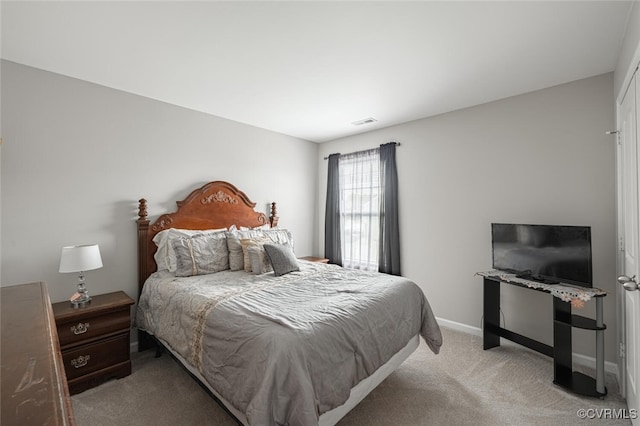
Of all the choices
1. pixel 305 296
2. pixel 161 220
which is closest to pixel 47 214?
pixel 161 220

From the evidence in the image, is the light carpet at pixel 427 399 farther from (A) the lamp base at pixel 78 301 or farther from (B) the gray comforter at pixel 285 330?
(A) the lamp base at pixel 78 301

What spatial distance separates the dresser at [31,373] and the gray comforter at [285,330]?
3.02 feet

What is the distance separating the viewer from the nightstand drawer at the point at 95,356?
2.21 m

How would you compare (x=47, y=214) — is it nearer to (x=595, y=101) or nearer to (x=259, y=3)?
(x=259, y=3)

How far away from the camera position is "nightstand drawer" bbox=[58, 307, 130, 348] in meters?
2.17

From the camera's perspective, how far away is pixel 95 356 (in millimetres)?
2312

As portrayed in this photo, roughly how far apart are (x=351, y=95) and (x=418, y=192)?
60.6 inches

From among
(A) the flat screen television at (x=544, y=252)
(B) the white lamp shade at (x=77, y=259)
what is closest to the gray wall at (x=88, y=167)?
(B) the white lamp shade at (x=77, y=259)

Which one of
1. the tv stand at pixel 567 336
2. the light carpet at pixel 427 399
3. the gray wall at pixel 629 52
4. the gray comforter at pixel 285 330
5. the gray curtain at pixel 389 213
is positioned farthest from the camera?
the gray curtain at pixel 389 213

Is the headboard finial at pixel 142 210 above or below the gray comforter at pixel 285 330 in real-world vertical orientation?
above

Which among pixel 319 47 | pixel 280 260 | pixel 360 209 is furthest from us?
pixel 360 209

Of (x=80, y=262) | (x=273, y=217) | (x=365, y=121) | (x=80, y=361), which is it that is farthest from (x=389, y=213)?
(x=80, y=361)

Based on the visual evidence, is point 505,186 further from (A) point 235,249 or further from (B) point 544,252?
(A) point 235,249

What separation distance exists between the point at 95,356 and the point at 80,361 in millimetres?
95
